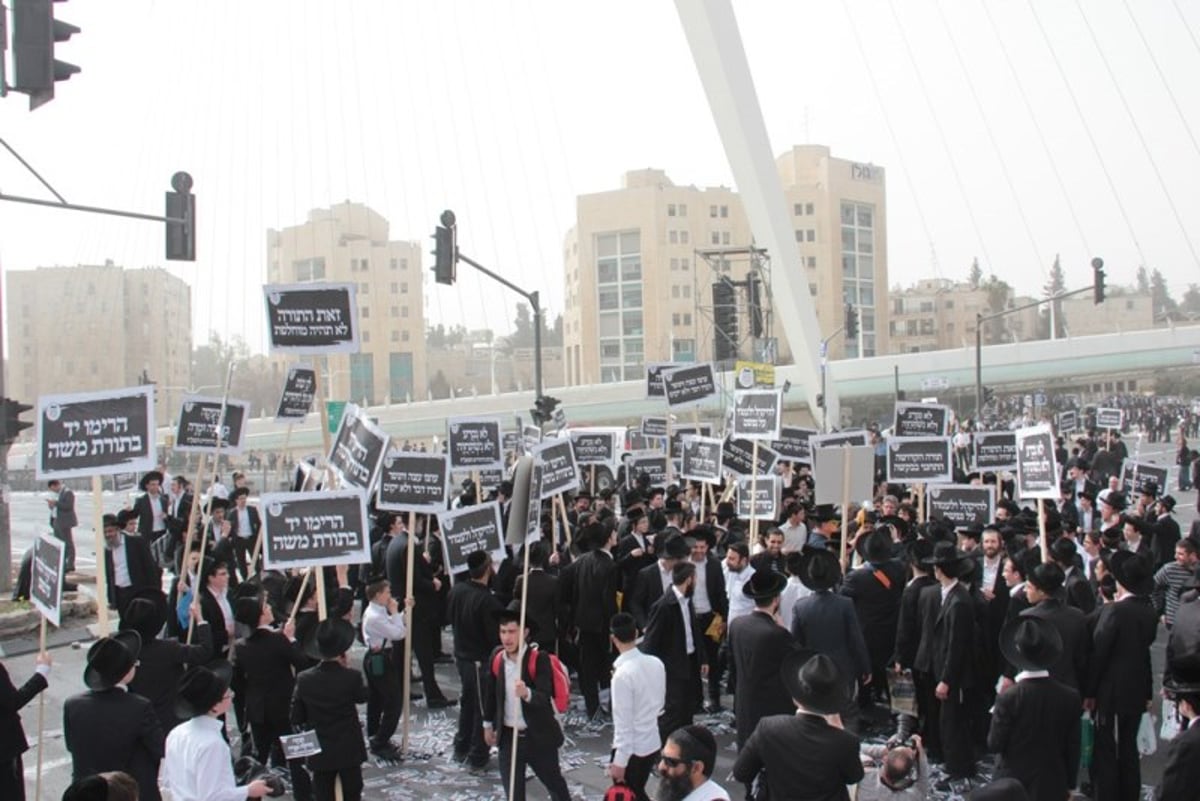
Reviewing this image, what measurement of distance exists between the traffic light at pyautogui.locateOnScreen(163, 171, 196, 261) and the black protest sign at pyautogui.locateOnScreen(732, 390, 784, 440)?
768 cm

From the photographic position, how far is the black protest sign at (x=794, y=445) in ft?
56.6

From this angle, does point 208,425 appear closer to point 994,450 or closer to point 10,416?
point 10,416

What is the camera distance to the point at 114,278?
82.9 metres

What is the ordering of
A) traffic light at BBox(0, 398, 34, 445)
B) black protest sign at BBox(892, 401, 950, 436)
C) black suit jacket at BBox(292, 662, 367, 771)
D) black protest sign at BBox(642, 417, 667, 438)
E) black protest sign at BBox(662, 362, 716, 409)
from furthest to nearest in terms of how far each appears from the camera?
black protest sign at BBox(642, 417, 667, 438) < black protest sign at BBox(662, 362, 716, 409) < black protest sign at BBox(892, 401, 950, 436) < traffic light at BBox(0, 398, 34, 445) < black suit jacket at BBox(292, 662, 367, 771)

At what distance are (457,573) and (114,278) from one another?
81683 mm

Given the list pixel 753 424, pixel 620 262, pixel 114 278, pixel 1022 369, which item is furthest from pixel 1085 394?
pixel 753 424

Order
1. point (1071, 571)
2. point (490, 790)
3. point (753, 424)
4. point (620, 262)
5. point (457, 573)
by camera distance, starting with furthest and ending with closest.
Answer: point (620, 262) < point (753, 424) < point (457, 573) < point (1071, 571) < point (490, 790)

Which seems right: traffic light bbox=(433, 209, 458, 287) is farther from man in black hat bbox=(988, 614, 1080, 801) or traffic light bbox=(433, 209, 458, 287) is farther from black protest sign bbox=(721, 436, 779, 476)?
man in black hat bbox=(988, 614, 1080, 801)

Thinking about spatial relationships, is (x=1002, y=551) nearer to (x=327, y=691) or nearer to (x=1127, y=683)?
(x=1127, y=683)

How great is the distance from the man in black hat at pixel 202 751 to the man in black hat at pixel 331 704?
1.03 metres

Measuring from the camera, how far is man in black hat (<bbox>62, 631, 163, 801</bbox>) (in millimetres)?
5684

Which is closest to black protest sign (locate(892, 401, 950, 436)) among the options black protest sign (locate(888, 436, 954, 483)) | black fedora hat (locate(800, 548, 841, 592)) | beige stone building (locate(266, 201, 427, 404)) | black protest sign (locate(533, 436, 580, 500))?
black protest sign (locate(888, 436, 954, 483))

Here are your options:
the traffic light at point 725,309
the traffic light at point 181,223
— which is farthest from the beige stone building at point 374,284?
the traffic light at point 181,223

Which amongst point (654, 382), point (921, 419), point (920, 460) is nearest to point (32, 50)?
point (920, 460)
